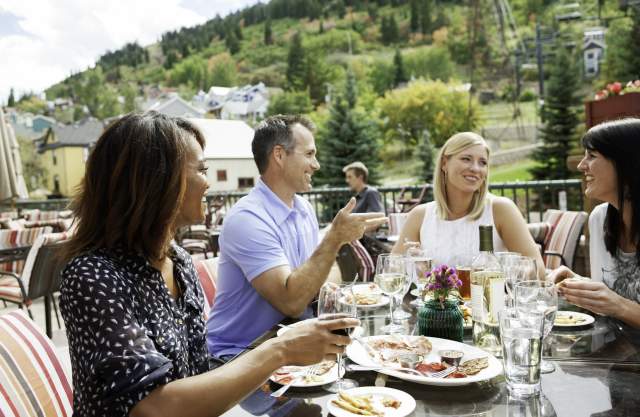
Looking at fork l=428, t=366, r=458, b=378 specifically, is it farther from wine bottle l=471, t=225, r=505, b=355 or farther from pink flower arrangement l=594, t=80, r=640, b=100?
pink flower arrangement l=594, t=80, r=640, b=100

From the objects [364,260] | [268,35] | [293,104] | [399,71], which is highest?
[268,35]

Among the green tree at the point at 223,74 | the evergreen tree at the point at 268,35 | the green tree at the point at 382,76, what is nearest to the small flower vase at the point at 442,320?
the green tree at the point at 382,76

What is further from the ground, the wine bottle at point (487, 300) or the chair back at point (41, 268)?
the wine bottle at point (487, 300)

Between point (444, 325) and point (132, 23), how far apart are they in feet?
620

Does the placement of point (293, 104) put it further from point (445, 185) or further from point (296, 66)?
point (445, 185)

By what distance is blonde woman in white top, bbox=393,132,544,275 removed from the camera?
109 inches

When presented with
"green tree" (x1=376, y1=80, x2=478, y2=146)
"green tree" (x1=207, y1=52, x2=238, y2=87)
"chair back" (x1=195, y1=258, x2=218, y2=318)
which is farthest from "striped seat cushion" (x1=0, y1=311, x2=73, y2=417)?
"green tree" (x1=207, y1=52, x2=238, y2=87)

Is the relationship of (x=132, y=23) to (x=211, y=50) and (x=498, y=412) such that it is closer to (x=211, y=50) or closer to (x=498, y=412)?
(x=211, y=50)

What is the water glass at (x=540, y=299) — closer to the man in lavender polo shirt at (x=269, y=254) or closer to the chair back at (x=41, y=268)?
the man in lavender polo shirt at (x=269, y=254)

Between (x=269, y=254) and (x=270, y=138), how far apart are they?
28.1 inches

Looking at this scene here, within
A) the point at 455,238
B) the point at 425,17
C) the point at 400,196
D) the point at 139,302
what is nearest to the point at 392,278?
the point at 139,302

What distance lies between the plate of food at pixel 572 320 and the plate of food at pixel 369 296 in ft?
2.03

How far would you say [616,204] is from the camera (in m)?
2.16

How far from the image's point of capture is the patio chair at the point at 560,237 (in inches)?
154
